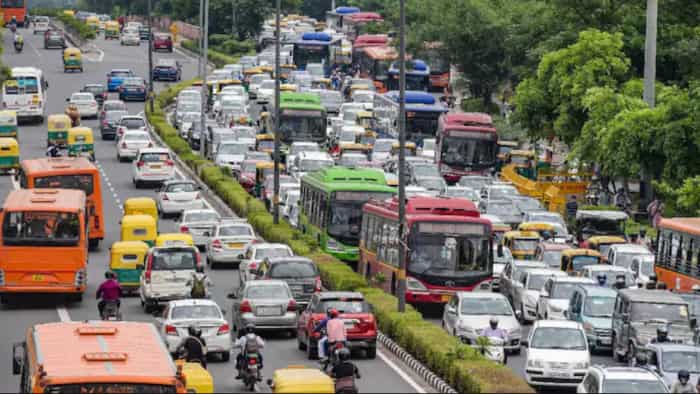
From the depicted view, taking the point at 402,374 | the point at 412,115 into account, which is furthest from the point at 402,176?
the point at 412,115

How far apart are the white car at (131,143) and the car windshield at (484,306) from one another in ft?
134

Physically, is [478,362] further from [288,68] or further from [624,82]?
[288,68]

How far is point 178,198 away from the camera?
A: 63.4 metres

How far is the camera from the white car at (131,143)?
79.1 meters

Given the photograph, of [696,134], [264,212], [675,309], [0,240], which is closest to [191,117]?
[264,212]

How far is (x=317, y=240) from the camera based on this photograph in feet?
176

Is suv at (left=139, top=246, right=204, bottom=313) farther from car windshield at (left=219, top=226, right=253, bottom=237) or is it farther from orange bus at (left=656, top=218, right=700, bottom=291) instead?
orange bus at (left=656, top=218, right=700, bottom=291)

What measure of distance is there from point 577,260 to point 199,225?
13099mm

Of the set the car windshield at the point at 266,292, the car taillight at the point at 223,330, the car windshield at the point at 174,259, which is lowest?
the car windshield at the point at 174,259

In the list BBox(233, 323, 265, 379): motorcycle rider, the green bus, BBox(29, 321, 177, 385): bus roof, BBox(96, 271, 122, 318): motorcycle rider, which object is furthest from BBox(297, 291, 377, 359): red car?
the green bus

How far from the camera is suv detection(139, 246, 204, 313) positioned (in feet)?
143

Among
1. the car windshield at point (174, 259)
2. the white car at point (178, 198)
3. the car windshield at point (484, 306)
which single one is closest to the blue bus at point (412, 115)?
the white car at point (178, 198)

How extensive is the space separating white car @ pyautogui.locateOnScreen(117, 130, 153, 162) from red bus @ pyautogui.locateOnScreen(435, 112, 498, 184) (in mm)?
13223

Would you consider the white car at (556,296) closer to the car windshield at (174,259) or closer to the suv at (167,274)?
the suv at (167,274)
